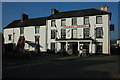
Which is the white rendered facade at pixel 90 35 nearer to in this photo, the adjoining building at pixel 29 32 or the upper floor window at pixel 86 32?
the upper floor window at pixel 86 32

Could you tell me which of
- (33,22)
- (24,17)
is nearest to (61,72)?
(33,22)

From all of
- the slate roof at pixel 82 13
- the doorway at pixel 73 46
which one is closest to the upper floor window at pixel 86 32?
the doorway at pixel 73 46

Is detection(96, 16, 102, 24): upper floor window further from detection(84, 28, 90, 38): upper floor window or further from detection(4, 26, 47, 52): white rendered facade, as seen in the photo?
detection(4, 26, 47, 52): white rendered facade

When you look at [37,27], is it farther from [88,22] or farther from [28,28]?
[88,22]

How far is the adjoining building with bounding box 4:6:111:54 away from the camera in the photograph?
944 inches

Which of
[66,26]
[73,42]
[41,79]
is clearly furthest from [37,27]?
[41,79]

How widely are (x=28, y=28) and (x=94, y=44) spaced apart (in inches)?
697

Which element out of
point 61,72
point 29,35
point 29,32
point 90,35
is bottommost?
point 61,72

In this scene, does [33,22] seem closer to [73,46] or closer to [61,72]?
[73,46]

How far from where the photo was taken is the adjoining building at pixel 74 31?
24.0 metres

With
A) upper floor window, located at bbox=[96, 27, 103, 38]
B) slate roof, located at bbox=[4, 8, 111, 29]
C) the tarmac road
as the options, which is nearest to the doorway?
upper floor window, located at bbox=[96, 27, 103, 38]

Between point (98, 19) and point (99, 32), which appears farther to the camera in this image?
point (98, 19)

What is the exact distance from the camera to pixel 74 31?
2630 centimetres

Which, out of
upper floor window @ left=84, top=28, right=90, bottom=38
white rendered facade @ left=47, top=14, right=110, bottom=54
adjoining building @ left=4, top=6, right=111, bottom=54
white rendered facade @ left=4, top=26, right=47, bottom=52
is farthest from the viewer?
white rendered facade @ left=4, top=26, right=47, bottom=52
